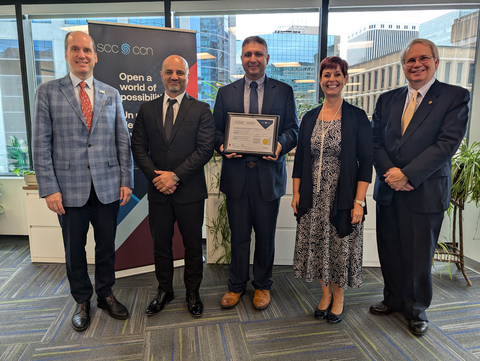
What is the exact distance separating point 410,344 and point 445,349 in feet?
0.59

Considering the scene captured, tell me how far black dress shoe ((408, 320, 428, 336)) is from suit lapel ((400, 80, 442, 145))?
109 cm

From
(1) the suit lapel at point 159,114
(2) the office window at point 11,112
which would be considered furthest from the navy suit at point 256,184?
(2) the office window at point 11,112

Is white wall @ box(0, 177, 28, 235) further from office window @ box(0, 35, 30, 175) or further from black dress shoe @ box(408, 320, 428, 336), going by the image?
black dress shoe @ box(408, 320, 428, 336)

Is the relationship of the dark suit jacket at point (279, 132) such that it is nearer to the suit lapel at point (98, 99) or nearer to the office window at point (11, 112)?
the suit lapel at point (98, 99)

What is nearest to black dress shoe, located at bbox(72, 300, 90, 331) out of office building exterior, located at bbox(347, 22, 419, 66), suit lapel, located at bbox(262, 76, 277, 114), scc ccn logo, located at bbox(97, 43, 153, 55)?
suit lapel, located at bbox(262, 76, 277, 114)

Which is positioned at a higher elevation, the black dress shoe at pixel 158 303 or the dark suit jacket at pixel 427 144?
the dark suit jacket at pixel 427 144

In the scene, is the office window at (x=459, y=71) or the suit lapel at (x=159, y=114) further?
the office window at (x=459, y=71)

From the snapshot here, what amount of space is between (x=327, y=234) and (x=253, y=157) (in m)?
0.64

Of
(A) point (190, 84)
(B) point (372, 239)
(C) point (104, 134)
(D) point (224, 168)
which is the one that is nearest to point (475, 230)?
(B) point (372, 239)

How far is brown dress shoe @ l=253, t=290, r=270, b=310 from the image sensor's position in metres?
2.05

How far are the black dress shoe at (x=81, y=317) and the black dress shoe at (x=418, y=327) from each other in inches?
76.8

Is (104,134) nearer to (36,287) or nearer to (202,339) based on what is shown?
(202,339)

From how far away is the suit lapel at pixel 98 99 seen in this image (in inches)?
70.1

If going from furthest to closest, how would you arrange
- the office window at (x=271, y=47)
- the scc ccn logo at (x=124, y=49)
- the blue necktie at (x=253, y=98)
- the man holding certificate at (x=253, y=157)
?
1. the office window at (x=271, y=47)
2. the scc ccn logo at (x=124, y=49)
3. the blue necktie at (x=253, y=98)
4. the man holding certificate at (x=253, y=157)
